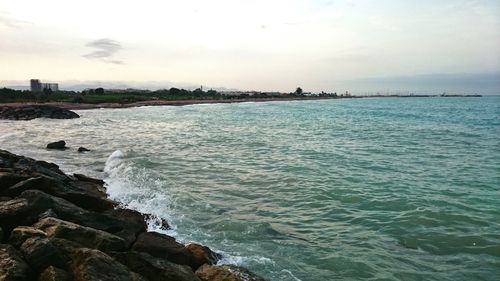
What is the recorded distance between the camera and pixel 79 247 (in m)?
7.70

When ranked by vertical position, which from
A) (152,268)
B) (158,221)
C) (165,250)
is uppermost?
(152,268)

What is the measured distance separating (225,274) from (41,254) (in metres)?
3.30

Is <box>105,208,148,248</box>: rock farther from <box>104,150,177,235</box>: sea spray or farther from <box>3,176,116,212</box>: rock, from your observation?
<box>3,176,116,212</box>: rock

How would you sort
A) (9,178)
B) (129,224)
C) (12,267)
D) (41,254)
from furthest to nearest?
(9,178)
(129,224)
(41,254)
(12,267)

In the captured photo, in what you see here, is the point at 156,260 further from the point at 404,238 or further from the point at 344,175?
the point at 344,175

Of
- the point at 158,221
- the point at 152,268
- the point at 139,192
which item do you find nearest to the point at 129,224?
the point at 158,221

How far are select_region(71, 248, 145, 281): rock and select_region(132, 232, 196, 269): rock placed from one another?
196cm

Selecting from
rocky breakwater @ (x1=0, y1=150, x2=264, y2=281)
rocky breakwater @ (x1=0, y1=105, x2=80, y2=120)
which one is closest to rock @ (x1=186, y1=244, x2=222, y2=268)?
rocky breakwater @ (x1=0, y1=150, x2=264, y2=281)

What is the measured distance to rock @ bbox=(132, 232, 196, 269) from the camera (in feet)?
29.6

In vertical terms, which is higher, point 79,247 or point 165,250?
point 79,247

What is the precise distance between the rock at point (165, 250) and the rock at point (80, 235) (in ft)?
2.28

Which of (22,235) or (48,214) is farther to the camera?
(48,214)

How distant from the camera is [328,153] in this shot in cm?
2688

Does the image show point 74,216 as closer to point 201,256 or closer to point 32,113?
point 201,256
